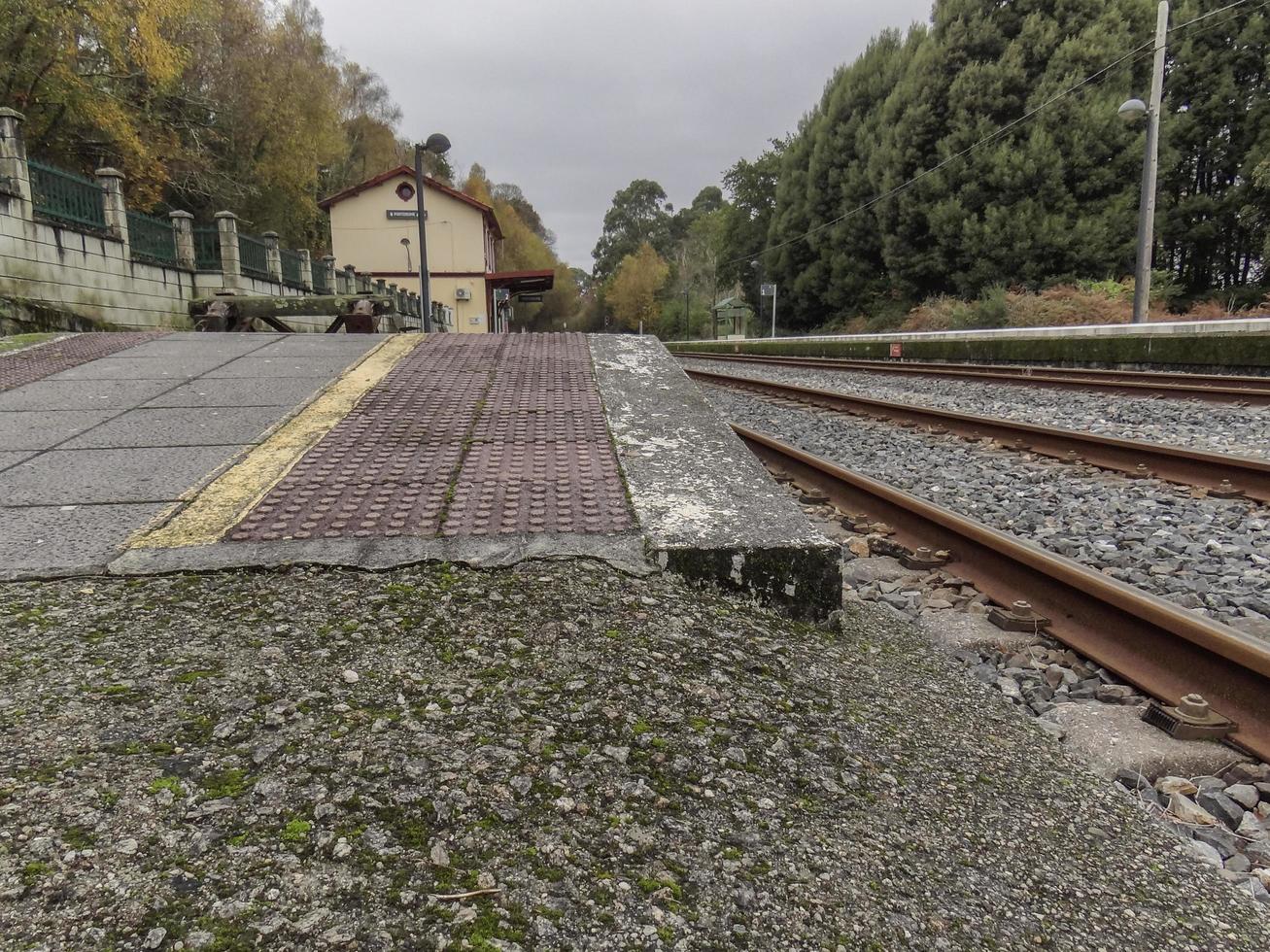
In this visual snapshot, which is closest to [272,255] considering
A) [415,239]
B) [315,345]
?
[315,345]

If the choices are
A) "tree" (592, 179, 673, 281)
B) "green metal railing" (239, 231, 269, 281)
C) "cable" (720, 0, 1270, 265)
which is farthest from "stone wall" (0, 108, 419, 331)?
"tree" (592, 179, 673, 281)

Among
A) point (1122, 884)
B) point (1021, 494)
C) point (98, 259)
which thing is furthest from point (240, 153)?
point (1122, 884)

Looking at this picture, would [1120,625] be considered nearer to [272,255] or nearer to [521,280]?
[272,255]

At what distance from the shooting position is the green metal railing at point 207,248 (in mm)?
17234

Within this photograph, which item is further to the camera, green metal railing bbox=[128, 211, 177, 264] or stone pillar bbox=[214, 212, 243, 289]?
stone pillar bbox=[214, 212, 243, 289]

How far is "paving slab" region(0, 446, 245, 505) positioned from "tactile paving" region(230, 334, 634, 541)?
47 cm

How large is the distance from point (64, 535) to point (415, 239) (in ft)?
144

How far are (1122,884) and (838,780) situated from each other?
564mm

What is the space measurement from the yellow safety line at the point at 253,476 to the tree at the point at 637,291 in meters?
88.1

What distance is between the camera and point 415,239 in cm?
4297

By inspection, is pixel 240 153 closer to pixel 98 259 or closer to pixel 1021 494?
pixel 98 259

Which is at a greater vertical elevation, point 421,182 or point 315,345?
point 421,182

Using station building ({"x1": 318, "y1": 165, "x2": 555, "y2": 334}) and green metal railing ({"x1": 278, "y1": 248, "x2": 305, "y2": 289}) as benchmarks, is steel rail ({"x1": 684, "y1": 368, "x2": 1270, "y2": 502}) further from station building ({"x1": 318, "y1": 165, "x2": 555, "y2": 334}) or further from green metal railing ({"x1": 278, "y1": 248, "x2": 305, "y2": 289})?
station building ({"x1": 318, "y1": 165, "x2": 555, "y2": 334})

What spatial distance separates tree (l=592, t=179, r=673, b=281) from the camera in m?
134
